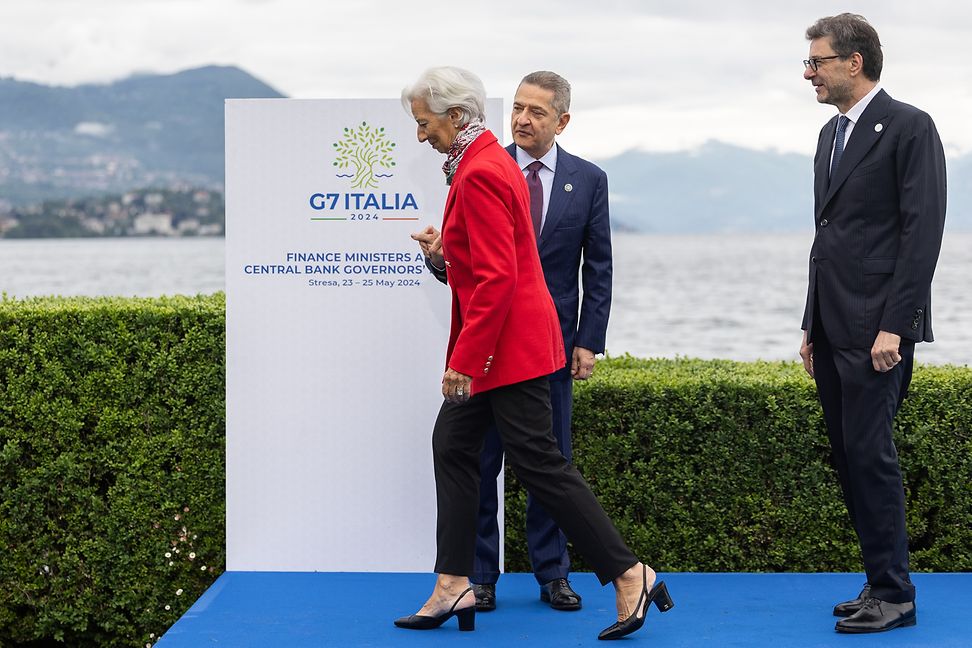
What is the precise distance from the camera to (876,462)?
3.94m

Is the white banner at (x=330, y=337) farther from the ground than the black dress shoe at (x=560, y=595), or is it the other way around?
the white banner at (x=330, y=337)

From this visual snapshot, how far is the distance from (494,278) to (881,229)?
1.31 metres

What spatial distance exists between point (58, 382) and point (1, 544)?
765mm

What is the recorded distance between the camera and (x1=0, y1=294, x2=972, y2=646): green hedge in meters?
4.89

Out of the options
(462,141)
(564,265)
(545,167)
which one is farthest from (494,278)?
(545,167)

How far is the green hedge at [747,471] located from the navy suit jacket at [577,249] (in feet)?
2.12

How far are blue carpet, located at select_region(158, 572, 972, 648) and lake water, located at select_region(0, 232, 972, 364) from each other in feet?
16.7

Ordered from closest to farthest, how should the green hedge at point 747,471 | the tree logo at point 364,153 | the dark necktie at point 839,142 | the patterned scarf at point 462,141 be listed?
1. the patterned scarf at point 462,141
2. the dark necktie at point 839,142
3. the tree logo at point 364,153
4. the green hedge at point 747,471

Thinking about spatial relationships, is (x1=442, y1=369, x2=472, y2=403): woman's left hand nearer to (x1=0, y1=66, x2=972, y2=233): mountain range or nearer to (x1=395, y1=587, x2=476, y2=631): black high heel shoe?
(x1=395, y1=587, x2=476, y2=631): black high heel shoe

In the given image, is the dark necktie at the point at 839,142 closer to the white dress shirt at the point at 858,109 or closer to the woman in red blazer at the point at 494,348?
the white dress shirt at the point at 858,109

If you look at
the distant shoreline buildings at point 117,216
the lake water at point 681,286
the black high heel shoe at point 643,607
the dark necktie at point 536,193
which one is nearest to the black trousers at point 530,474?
the black high heel shoe at point 643,607

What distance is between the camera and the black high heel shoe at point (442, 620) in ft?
13.0

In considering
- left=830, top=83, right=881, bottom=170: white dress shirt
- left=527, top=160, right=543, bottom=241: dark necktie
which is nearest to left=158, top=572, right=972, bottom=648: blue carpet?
left=527, top=160, right=543, bottom=241: dark necktie

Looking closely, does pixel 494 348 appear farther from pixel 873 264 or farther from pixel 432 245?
pixel 873 264
